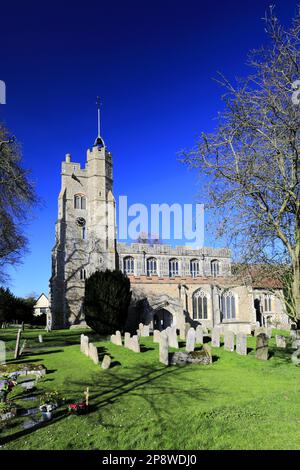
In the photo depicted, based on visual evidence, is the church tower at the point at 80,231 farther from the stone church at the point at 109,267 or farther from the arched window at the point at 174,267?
the arched window at the point at 174,267

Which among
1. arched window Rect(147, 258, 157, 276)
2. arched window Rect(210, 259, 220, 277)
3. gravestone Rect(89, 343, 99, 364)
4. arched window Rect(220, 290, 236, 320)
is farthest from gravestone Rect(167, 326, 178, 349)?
arched window Rect(210, 259, 220, 277)

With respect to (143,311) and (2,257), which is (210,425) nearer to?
(2,257)

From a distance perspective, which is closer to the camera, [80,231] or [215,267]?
[80,231]

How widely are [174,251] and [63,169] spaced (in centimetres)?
1613

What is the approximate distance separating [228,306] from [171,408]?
28373 mm

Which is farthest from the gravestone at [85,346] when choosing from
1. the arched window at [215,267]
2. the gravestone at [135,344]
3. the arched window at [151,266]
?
the arched window at [215,267]

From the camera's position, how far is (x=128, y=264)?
40.1 meters

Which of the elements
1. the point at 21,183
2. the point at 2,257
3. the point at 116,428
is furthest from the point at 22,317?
the point at 116,428

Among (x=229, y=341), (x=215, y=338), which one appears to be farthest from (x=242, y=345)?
(x=215, y=338)

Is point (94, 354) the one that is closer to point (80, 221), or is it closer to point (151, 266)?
point (80, 221)

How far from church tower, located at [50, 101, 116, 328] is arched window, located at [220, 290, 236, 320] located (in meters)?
Answer: 11.3

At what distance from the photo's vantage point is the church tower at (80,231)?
107 feet

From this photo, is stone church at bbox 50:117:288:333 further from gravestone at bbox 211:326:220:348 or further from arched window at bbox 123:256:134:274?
gravestone at bbox 211:326:220:348

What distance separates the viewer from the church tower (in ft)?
107
